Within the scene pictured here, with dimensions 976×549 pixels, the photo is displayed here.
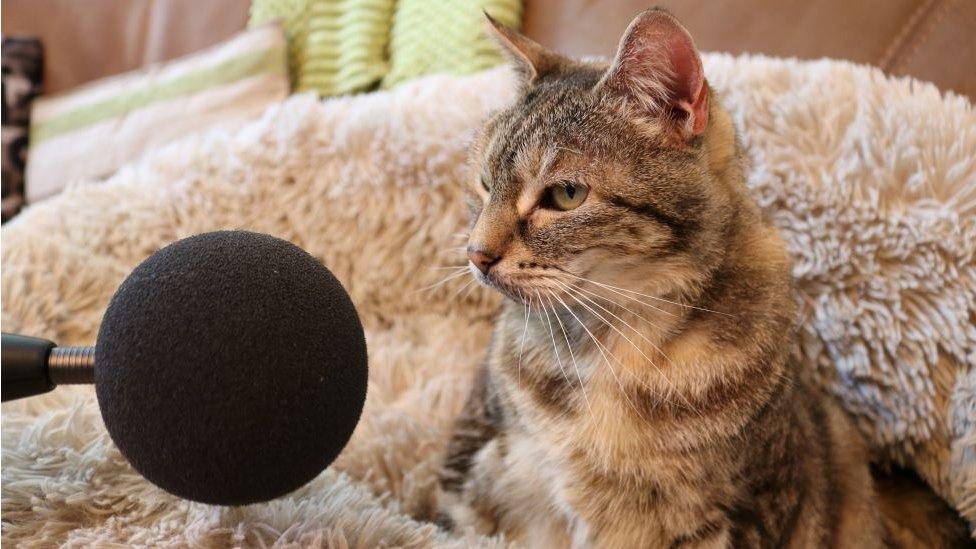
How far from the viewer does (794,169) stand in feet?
3.09

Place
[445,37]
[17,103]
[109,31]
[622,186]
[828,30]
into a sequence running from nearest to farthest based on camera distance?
[622,186] < [828,30] < [445,37] < [17,103] < [109,31]

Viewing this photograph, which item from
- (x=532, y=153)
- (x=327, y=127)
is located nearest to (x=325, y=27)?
(x=327, y=127)

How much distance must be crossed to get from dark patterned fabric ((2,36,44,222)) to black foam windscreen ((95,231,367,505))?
1.14m

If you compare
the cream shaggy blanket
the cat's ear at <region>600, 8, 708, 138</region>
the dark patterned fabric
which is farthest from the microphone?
the dark patterned fabric

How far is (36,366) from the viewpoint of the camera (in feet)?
2.08

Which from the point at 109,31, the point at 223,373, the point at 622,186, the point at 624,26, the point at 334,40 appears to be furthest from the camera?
the point at 109,31

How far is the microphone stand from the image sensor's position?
625mm

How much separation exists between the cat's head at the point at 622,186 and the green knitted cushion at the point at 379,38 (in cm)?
61

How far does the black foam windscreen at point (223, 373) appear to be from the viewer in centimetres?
54

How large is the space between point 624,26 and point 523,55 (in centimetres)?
40

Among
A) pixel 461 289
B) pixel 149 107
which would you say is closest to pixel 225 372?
pixel 461 289

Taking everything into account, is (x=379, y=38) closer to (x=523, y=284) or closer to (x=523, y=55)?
(x=523, y=55)

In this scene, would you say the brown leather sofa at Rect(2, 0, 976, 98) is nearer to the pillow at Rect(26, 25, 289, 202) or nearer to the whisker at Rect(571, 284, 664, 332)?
the pillow at Rect(26, 25, 289, 202)

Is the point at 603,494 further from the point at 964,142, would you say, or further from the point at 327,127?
the point at 327,127
